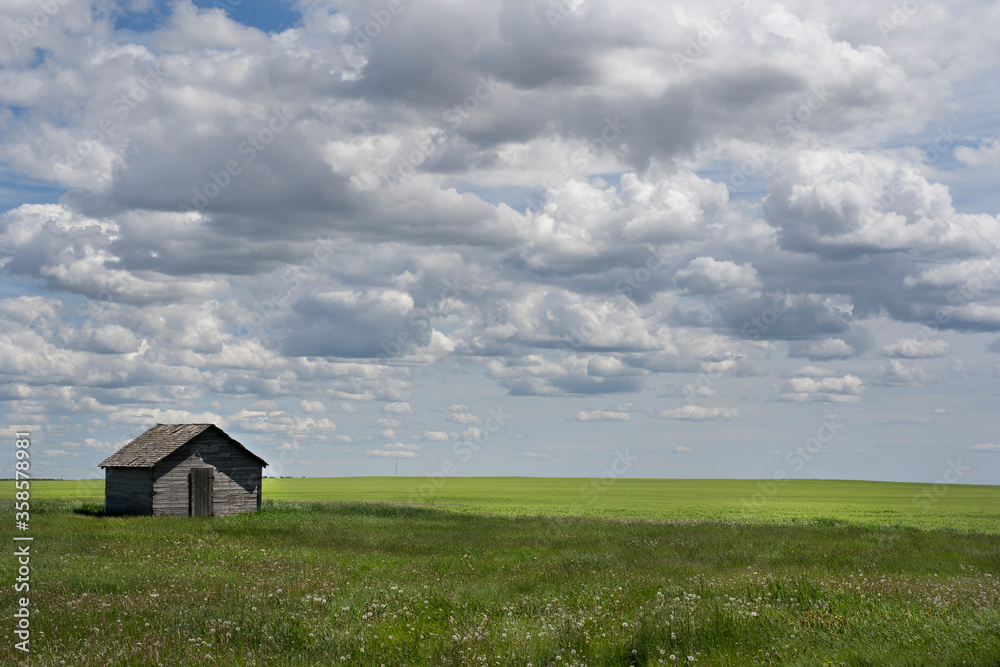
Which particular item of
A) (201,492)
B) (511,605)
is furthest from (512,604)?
(201,492)

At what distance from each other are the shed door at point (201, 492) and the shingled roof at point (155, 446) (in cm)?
202

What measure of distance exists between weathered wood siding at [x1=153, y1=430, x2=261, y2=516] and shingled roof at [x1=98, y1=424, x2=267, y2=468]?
40 centimetres

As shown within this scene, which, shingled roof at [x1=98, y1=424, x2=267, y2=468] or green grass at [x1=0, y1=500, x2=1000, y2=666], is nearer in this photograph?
green grass at [x1=0, y1=500, x2=1000, y2=666]

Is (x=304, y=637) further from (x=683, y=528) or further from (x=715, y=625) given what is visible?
(x=683, y=528)

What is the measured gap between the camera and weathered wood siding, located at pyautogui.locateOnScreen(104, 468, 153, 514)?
43312 millimetres

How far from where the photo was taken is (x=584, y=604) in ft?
43.2

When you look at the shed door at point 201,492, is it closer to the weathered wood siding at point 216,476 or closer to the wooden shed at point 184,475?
the wooden shed at point 184,475

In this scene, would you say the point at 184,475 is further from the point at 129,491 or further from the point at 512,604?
the point at 512,604

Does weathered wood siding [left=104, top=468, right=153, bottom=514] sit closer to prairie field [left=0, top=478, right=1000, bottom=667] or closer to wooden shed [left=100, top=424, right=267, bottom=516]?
wooden shed [left=100, top=424, right=267, bottom=516]

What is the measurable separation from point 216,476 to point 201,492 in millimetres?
1471

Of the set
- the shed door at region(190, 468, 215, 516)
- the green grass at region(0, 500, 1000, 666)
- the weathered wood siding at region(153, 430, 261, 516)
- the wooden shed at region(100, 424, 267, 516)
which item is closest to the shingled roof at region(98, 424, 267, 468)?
the wooden shed at region(100, 424, 267, 516)

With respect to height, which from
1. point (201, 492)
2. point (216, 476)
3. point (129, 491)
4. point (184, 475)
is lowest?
point (201, 492)

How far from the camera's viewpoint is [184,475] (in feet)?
145

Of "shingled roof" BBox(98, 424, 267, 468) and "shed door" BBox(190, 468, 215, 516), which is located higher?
"shingled roof" BBox(98, 424, 267, 468)
